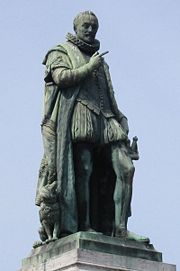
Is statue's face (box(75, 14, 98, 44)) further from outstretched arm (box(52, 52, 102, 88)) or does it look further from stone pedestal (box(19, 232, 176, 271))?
stone pedestal (box(19, 232, 176, 271))

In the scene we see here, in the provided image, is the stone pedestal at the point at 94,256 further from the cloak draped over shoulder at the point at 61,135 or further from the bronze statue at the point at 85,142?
the cloak draped over shoulder at the point at 61,135

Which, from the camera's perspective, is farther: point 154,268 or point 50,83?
point 50,83

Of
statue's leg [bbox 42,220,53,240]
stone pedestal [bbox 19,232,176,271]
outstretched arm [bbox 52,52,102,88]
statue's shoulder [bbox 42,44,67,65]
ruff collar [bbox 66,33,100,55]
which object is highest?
ruff collar [bbox 66,33,100,55]

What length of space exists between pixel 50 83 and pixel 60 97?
373 mm

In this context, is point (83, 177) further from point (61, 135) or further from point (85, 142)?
point (61, 135)

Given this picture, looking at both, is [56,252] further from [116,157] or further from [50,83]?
[50,83]

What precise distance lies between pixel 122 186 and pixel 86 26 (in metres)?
2.96

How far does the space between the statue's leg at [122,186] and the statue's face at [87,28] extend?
2207 millimetres

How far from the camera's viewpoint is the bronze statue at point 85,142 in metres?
15.2

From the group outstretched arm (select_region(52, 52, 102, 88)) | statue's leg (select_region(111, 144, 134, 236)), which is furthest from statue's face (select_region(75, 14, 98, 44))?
statue's leg (select_region(111, 144, 134, 236))

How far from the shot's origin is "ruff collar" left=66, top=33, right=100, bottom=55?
16.1 meters

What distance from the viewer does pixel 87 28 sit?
16047 millimetres

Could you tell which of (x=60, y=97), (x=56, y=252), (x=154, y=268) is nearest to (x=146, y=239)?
(x=154, y=268)

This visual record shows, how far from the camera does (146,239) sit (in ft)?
49.7
